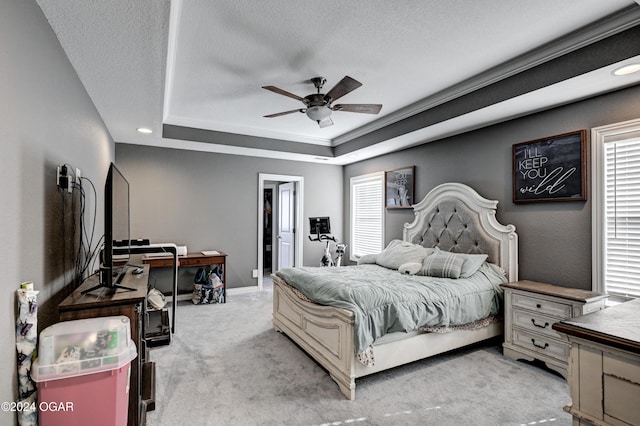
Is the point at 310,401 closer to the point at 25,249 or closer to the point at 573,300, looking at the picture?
the point at 25,249

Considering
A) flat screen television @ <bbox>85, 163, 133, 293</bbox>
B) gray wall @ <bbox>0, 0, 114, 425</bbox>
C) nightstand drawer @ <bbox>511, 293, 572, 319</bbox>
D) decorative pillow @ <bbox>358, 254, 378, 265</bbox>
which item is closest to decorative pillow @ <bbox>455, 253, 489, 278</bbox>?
nightstand drawer @ <bbox>511, 293, 572, 319</bbox>

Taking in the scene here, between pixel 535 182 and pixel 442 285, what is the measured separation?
1413 mm

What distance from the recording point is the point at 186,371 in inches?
105

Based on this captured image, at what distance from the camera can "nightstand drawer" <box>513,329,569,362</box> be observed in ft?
8.52

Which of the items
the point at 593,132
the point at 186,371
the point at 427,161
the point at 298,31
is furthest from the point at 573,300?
the point at 186,371

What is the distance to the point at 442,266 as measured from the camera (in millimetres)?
3301

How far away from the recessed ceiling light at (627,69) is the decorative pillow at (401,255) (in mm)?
2277

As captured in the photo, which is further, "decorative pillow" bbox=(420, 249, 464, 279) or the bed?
"decorative pillow" bbox=(420, 249, 464, 279)

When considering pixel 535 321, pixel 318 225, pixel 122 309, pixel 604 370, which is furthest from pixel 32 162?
pixel 318 225

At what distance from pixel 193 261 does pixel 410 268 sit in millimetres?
3015

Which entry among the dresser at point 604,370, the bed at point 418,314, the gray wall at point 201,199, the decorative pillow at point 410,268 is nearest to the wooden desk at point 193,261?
the gray wall at point 201,199

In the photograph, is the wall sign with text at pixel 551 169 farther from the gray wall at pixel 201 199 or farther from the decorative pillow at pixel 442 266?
the gray wall at pixel 201 199

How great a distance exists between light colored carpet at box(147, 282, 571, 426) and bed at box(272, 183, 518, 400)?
0.14 meters

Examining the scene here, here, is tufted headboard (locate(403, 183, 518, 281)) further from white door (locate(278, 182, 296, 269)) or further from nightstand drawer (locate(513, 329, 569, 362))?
white door (locate(278, 182, 296, 269))
